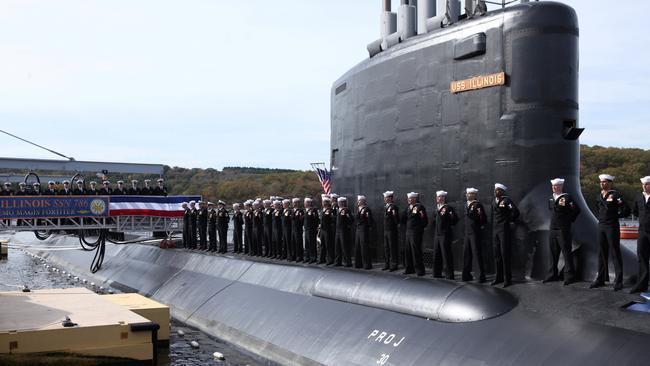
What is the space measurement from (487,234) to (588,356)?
3273 millimetres

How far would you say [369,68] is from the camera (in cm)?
1142

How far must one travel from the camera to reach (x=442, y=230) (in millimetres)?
9656

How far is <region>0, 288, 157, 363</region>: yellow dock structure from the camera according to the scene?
8.96m

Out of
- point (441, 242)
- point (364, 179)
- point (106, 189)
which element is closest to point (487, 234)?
point (441, 242)

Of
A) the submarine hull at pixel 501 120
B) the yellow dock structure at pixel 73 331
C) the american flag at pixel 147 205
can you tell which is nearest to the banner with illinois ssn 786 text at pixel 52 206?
the american flag at pixel 147 205

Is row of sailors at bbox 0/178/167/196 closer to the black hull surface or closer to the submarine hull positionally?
the black hull surface

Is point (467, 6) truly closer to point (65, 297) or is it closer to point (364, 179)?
point (364, 179)

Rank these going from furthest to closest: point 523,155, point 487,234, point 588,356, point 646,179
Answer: point 487,234
point 523,155
point 646,179
point 588,356

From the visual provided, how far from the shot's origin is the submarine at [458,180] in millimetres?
7312

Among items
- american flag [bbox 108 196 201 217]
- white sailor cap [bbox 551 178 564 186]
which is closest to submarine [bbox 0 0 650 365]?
white sailor cap [bbox 551 178 564 186]

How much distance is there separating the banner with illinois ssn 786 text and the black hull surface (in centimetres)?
476

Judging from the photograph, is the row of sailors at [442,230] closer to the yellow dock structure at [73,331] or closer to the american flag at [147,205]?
the yellow dock structure at [73,331]

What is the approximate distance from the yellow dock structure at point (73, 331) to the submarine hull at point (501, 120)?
Answer: 4.31 metres

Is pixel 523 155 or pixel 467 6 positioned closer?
pixel 523 155
